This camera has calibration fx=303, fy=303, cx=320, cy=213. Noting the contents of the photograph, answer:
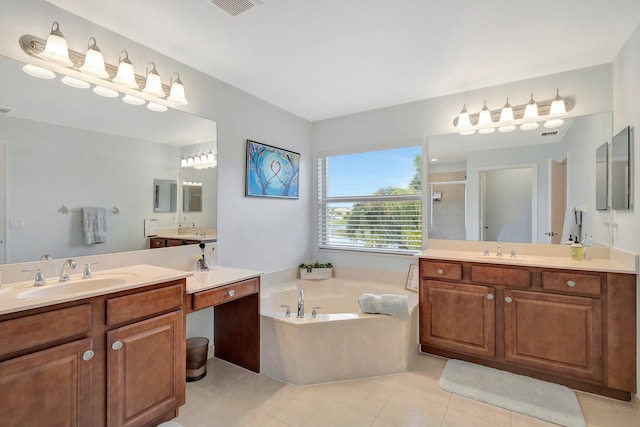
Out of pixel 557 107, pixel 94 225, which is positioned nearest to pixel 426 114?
pixel 557 107

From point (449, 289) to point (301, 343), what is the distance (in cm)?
132

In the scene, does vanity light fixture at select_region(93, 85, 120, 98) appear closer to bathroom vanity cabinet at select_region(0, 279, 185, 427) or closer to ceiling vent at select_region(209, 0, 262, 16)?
ceiling vent at select_region(209, 0, 262, 16)

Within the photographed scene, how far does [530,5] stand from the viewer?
1.76 metres

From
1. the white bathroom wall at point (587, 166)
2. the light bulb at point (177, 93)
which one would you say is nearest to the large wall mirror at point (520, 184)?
the white bathroom wall at point (587, 166)

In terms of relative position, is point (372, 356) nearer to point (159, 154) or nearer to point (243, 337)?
point (243, 337)

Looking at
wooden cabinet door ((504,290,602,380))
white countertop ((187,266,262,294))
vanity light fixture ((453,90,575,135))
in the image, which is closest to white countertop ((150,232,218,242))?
white countertop ((187,266,262,294))

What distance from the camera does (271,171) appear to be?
3307 millimetres

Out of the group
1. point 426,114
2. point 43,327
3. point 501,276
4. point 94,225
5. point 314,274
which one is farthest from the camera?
point 314,274

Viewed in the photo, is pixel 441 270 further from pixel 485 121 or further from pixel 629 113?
pixel 629 113

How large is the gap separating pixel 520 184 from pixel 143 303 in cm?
313

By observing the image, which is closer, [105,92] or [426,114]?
[105,92]

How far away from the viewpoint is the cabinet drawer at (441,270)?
2549 mm

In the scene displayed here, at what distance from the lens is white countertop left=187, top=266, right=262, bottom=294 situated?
2.04 meters

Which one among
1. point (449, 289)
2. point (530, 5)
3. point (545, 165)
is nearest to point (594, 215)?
point (545, 165)
